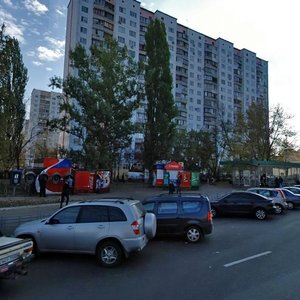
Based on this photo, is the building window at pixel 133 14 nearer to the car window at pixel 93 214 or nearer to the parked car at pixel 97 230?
the parked car at pixel 97 230

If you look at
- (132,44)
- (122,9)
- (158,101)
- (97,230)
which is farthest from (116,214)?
(122,9)

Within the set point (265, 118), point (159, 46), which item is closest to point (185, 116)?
point (265, 118)

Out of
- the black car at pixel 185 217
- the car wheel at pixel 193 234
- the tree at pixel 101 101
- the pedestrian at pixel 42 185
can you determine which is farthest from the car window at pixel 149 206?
the tree at pixel 101 101

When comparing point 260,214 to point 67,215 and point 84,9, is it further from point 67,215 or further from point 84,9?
point 84,9

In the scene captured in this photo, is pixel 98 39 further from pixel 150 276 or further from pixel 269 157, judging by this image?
pixel 150 276

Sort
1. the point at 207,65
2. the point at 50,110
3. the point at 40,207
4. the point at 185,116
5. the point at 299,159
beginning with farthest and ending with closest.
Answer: the point at 50,110 < the point at 207,65 < the point at 185,116 < the point at 299,159 < the point at 40,207

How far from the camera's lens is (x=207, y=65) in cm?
9431

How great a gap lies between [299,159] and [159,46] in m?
42.2

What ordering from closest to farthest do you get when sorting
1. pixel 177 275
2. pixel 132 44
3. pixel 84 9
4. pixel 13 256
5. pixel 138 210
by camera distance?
pixel 13 256
pixel 177 275
pixel 138 210
pixel 84 9
pixel 132 44

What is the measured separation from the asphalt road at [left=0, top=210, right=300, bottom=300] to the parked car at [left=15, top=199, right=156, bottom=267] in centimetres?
40

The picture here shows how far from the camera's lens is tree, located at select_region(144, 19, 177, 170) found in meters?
36.1

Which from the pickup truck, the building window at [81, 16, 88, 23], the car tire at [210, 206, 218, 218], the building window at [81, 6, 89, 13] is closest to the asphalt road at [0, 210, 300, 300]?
the pickup truck

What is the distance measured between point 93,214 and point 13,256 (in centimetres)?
259

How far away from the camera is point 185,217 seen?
438 inches
